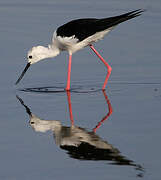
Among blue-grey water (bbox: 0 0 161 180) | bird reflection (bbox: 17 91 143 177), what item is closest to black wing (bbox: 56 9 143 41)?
blue-grey water (bbox: 0 0 161 180)

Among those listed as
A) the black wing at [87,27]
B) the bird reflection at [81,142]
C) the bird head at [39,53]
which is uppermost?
the black wing at [87,27]

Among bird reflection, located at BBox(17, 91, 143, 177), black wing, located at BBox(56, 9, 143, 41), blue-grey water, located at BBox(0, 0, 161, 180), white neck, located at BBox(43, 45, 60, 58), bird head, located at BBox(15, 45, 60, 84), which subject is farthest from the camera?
white neck, located at BBox(43, 45, 60, 58)

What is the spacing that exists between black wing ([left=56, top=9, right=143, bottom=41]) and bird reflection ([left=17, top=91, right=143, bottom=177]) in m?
1.80

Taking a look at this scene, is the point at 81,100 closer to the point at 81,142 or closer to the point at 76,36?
the point at 76,36

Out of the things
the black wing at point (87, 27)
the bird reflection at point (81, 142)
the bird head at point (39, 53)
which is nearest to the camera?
the bird reflection at point (81, 142)

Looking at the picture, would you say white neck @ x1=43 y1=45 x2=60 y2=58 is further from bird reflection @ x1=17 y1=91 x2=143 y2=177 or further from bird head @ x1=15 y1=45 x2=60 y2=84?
bird reflection @ x1=17 y1=91 x2=143 y2=177

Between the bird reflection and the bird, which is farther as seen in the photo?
the bird

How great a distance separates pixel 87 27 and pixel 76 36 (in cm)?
22

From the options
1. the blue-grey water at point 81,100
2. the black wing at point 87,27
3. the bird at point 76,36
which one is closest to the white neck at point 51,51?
the bird at point 76,36

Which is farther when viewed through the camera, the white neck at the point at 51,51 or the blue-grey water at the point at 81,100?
the white neck at the point at 51,51

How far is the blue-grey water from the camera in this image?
6.67 meters

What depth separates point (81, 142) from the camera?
7363 millimetres

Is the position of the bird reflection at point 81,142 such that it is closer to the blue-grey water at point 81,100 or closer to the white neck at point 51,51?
the blue-grey water at point 81,100

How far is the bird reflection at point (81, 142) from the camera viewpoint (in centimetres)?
683
